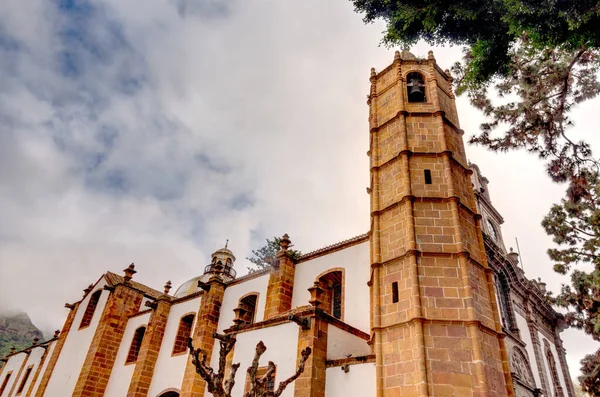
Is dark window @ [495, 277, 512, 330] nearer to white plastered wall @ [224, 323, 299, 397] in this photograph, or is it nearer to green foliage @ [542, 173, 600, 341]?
green foliage @ [542, 173, 600, 341]

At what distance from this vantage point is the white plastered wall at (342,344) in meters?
10.8

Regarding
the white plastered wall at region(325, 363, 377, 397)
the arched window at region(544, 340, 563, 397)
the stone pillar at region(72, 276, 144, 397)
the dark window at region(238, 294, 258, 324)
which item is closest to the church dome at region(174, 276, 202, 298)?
the stone pillar at region(72, 276, 144, 397)

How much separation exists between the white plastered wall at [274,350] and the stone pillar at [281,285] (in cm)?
260

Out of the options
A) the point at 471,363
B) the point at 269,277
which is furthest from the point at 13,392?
the point at 471,363

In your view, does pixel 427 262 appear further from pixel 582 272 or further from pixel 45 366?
pixel 45 366

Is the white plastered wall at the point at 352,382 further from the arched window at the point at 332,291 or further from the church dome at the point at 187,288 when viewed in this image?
the church dome at the point at 187,288

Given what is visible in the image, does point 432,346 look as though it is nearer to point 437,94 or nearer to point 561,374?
point 437,94

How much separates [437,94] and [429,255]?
6.21 meters

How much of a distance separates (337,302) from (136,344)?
11.8m

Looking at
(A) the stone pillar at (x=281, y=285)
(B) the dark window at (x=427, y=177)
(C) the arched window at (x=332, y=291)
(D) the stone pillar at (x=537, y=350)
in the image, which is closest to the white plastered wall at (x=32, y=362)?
(A) the stone pillar at (x=281, y=285)

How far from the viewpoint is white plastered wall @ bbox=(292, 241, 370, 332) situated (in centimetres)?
1283

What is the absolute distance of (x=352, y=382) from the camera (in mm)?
9664

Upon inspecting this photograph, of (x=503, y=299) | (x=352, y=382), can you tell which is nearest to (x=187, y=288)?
(x=503, y=299)

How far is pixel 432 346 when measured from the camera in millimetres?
8844
